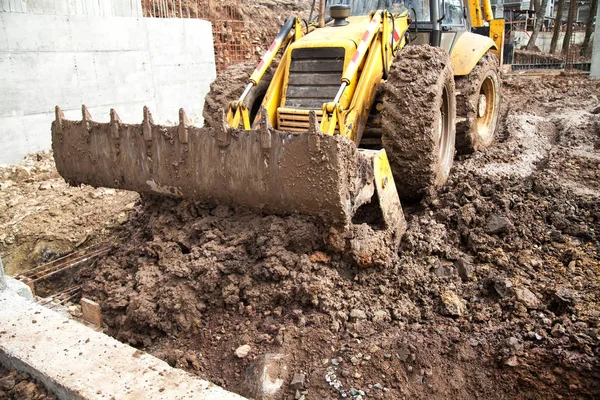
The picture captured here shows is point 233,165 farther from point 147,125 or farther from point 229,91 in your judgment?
point 229,91

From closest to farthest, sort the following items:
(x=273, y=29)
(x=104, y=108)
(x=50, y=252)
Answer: (x=50, y=252) → (x=104, y=108) → (x=273, y=29)

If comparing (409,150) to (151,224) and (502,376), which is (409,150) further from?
(151,224)

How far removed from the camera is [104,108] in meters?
9.45

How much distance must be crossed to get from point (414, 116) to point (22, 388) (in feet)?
11.5

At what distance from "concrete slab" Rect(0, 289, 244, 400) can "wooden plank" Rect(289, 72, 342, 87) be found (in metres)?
2.83

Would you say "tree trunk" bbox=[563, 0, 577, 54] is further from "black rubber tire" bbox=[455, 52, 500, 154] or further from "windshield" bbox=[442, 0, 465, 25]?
"black rubber tire" bbox=[455, 52, 500, 154]

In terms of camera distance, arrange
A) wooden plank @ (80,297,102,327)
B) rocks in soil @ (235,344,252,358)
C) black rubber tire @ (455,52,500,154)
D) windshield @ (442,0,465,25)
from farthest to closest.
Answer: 1. windshield @ (442,0,465,25)
2. black rubber tire @ (455,52,500,154)
3. wooden plank @ (80,297,102,327)
4. rocks in soil @ (235,344,252,358)

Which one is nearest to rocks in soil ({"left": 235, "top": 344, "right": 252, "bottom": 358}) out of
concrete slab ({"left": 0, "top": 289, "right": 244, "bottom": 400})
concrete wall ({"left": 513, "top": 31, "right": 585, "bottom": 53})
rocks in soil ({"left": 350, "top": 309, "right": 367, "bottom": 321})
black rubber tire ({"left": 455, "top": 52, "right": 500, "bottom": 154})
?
concrete slab ({"left": 0, "top": 289, "right": 244, "bottom": 400})

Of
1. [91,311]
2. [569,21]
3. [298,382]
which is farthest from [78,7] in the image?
[569,21]

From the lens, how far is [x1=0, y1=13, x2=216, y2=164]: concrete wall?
8.06 m

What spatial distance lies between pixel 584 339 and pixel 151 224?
11.2 feet

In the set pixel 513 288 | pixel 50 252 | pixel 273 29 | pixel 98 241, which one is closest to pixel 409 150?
pixel 513 288

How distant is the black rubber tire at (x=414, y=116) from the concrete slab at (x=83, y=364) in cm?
253

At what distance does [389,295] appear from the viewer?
3869mm
